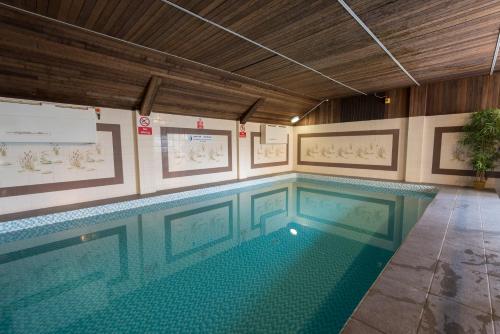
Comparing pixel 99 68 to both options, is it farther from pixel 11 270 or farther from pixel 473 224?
pixel 473 224

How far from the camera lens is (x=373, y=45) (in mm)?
3395

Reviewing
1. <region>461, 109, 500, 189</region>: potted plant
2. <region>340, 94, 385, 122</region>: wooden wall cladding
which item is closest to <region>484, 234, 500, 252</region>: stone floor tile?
<region>461, 109, 500, 189</region>: potted plant

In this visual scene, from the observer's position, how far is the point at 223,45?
Result: 3256 mm

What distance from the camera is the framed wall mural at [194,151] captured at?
559cm

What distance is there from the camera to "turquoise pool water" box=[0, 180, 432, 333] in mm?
1815

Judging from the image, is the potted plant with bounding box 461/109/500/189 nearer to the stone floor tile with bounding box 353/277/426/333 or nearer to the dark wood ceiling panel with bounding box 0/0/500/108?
the dark wood ceiling panel with bounding box 0/0/500/108

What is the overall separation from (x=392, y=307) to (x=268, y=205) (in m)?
3.73

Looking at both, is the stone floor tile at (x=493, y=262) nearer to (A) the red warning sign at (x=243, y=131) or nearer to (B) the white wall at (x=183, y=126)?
(B) the white wall at (x=183, y=126)

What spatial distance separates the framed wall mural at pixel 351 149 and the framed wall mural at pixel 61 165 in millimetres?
6174

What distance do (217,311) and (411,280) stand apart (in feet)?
5.09

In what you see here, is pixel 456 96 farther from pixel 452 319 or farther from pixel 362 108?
pixel 452 319

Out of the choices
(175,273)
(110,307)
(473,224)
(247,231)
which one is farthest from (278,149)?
(110,307)

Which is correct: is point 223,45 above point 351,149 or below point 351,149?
above

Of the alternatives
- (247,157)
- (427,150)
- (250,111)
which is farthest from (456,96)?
(247,157)
